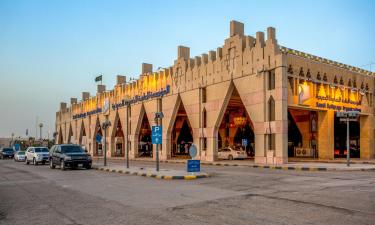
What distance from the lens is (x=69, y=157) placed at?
90.4 feet

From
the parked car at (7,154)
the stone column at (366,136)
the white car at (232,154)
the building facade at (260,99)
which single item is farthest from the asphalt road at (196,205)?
the parked car at (7,154)

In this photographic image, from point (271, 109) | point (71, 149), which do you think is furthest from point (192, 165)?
point (271, 109)

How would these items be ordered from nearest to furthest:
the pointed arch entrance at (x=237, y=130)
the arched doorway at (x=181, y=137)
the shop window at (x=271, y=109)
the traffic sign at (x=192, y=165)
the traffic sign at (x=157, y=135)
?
the traffic sign at (x=192, y=165) < the traffic sign at (x=157, y=135) < the shop window at (x=271, y=109) < the pointed arch entrance at (x=237, y=130) < the arched doorway at (x=181, y=137)

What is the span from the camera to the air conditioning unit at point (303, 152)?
144 ft

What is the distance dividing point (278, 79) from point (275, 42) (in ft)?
10.8

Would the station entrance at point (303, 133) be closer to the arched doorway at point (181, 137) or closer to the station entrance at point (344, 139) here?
the station entrance at point (344, 139)

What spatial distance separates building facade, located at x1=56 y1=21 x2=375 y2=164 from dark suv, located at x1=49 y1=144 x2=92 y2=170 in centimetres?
403

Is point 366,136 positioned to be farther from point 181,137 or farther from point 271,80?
point 181,137

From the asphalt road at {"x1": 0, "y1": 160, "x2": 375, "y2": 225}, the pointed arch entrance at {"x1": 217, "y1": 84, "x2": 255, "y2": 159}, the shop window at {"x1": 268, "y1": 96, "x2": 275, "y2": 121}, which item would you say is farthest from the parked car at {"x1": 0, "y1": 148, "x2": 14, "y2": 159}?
the asphalt road at {"x1": 0, "y1": 160, "x2": 375, "y2": 225}

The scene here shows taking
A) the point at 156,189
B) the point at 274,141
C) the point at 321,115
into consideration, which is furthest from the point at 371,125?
the point at 156,189

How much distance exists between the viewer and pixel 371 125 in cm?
4088

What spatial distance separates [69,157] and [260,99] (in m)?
16.3

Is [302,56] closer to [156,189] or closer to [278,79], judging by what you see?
[278,79]

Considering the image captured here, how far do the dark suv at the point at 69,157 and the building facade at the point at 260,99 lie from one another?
4030 millimetres
